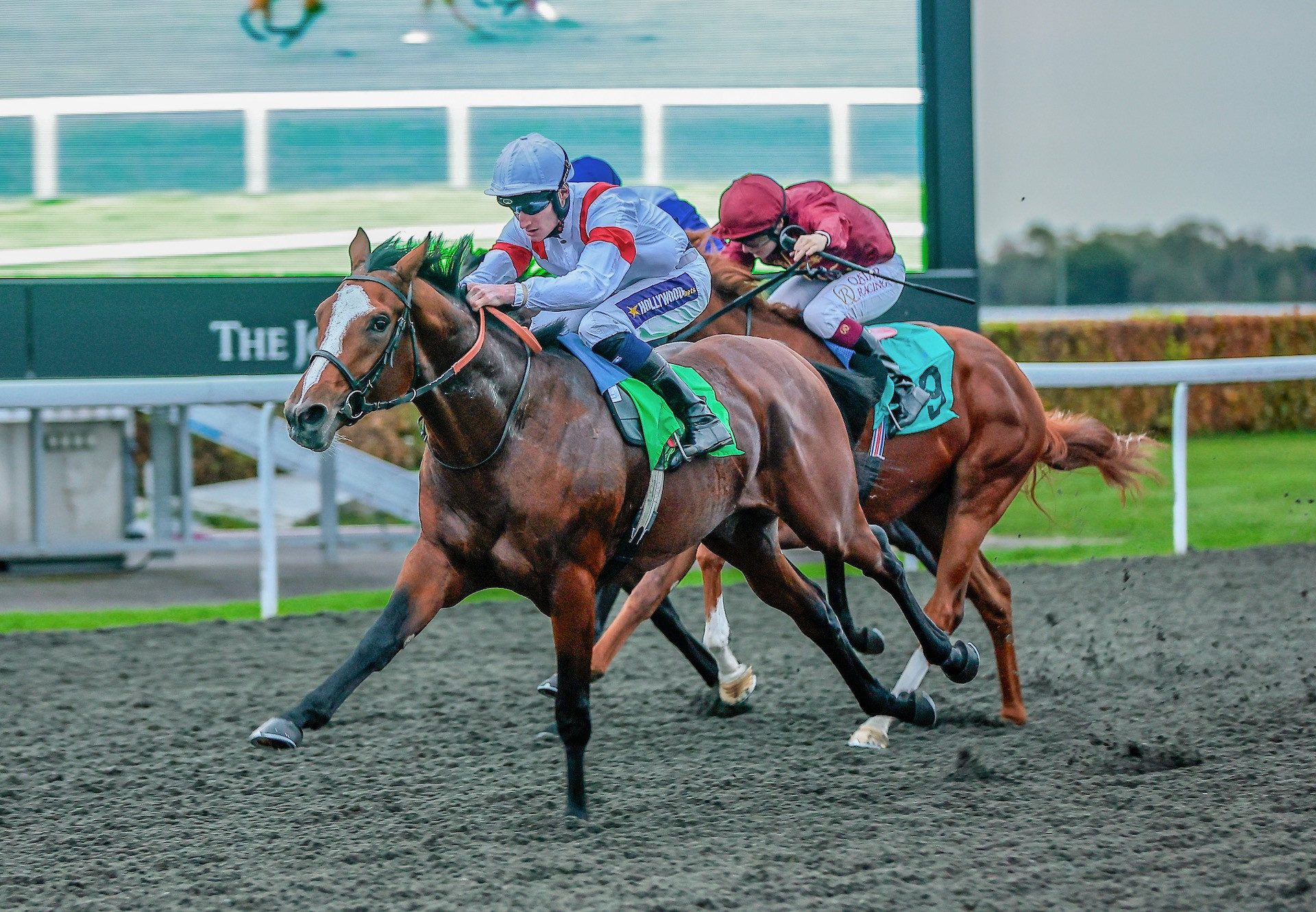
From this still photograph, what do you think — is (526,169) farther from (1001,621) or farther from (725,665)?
(1001,621)

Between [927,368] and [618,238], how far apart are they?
146 cm

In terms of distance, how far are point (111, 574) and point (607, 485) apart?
5281 mm

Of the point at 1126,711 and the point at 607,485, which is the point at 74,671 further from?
the point at 1126,711

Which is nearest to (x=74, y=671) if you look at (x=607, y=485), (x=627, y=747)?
(x=627, y=747)

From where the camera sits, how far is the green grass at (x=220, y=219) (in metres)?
6.10

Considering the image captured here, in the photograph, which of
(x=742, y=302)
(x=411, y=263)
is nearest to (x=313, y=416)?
(x=411, y=263)

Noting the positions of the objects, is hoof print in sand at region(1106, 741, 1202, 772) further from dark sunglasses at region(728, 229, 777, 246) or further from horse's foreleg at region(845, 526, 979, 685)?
dark sunglasses at region(728, 229, 777, 246)

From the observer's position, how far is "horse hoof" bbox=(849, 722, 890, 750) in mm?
4070

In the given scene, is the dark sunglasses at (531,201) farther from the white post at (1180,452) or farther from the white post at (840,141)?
the white post at (1180,452)

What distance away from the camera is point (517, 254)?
3.77m

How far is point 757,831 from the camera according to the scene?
10.7 ft

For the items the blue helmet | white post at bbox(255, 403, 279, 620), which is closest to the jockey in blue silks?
the blue helmet

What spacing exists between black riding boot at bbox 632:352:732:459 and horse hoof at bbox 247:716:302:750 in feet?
3.70

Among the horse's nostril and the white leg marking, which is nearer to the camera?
the horse's nostril
